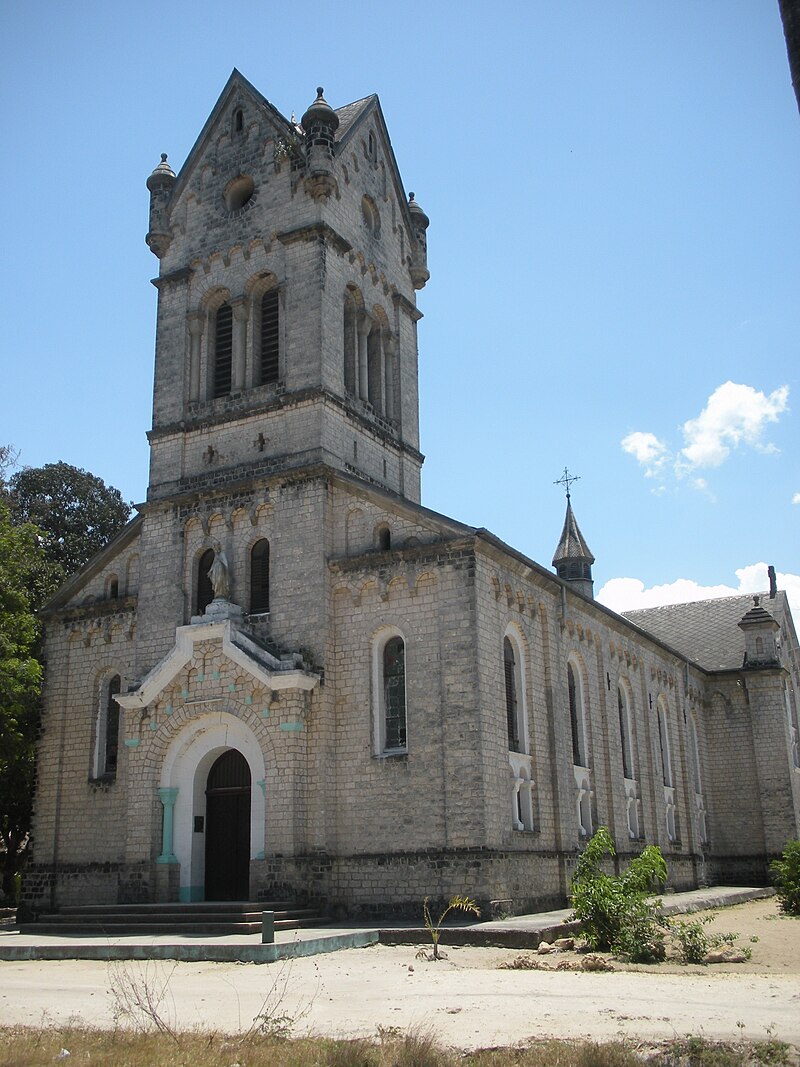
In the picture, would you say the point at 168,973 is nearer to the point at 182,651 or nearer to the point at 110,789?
the point at 182,651

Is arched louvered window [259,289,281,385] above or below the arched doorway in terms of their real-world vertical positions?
above

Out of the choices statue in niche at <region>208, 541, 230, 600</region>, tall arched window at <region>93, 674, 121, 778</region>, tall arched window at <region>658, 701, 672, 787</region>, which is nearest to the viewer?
statue in niche at <region>208, 541, 230, 600</region>

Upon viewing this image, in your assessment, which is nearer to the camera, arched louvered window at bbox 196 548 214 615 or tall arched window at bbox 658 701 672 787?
arched louvered window at bbox 196 548 214 615

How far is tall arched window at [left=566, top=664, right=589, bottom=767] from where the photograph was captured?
2994 centimetres

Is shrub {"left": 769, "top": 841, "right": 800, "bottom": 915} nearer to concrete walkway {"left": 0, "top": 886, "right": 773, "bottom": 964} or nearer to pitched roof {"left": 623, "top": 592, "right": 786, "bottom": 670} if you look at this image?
concrete walkway {"left": 0, "top": 886, "right": 773, "bottom": 964}

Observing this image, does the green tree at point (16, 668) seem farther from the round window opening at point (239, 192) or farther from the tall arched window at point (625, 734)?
the tall arched window at point (625, 734)

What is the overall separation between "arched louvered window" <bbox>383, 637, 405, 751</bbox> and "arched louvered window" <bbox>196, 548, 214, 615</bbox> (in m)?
5.30

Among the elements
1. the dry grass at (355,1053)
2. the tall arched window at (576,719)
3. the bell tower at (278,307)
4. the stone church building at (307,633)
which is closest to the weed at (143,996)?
the dry grass at (355,1053)

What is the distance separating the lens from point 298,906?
22672 millimetres

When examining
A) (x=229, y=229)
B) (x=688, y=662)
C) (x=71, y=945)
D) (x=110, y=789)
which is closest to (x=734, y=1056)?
(x=71, y=945)

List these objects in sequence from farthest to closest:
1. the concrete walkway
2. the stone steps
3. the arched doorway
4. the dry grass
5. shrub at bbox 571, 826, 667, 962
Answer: the arched doorway, the stone steps, the concrete walkway, shrub at bbox 571, 826, 667, 962, the dry grass

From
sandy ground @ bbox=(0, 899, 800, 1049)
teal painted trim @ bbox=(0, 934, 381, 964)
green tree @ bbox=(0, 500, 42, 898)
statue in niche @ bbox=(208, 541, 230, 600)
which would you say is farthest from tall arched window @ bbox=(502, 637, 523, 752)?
green tree @ bbox=(0, 500, 42, 898)

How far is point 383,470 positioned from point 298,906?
487 inches

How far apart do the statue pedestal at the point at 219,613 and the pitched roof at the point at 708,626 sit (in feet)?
82.0
